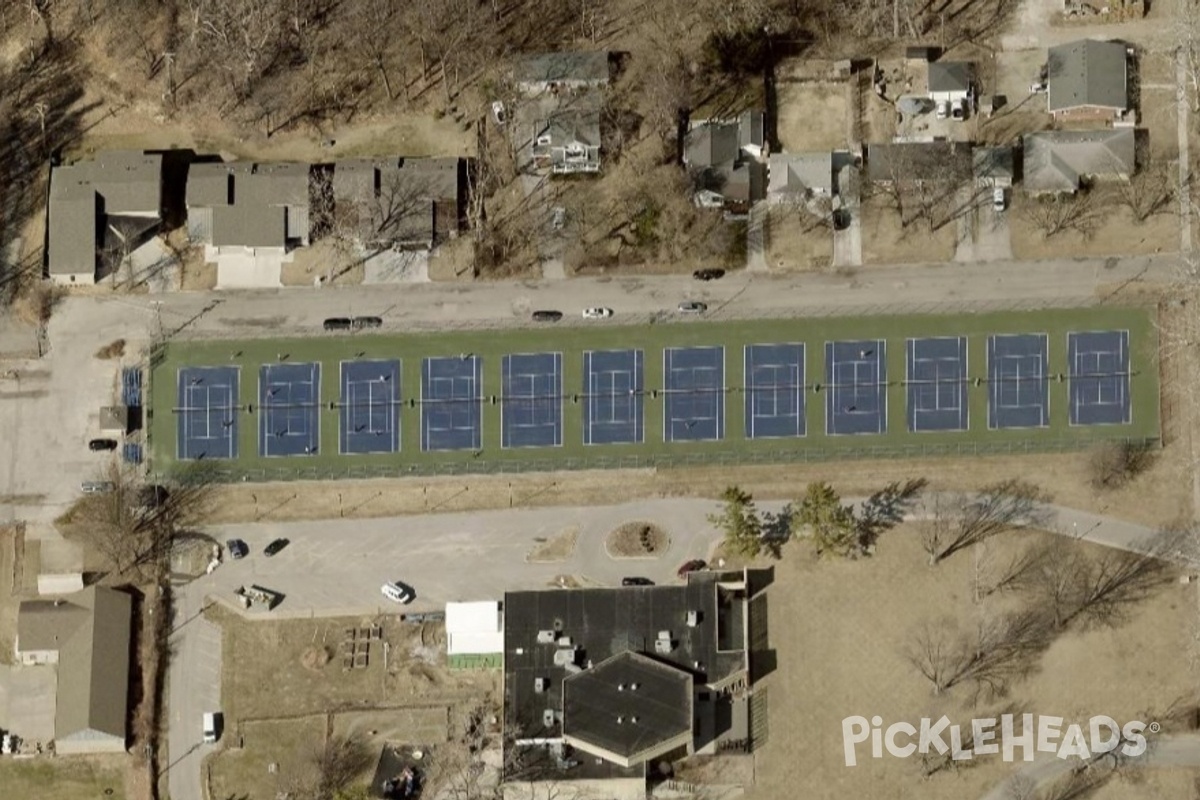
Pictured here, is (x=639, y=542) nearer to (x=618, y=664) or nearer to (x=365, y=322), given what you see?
(x=618, y=664)

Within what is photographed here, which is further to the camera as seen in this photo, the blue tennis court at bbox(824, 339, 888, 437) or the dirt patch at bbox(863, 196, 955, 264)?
the dirt patch at bbox(863, 196, 955, 264)

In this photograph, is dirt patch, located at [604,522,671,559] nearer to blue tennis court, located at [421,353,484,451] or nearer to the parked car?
blue tennis court, located at [421,353,484,451]

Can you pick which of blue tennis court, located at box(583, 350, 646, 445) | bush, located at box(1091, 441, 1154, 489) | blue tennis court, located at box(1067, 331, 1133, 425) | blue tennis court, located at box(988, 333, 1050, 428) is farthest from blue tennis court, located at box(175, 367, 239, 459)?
bush, located at box(1091, 441, 1154, 489)

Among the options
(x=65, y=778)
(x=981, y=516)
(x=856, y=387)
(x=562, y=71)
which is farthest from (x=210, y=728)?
(x=981, y=516)

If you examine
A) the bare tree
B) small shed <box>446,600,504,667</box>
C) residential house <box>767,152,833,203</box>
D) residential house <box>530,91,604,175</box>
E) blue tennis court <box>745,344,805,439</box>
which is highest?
residential house <box>530,91,604,175</box>

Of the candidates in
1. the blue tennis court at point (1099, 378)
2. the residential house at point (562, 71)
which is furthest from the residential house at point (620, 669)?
the residential house at point (562, 71)

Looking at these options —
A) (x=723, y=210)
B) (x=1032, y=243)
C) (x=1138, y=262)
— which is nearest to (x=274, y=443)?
(x=723, y=210)
